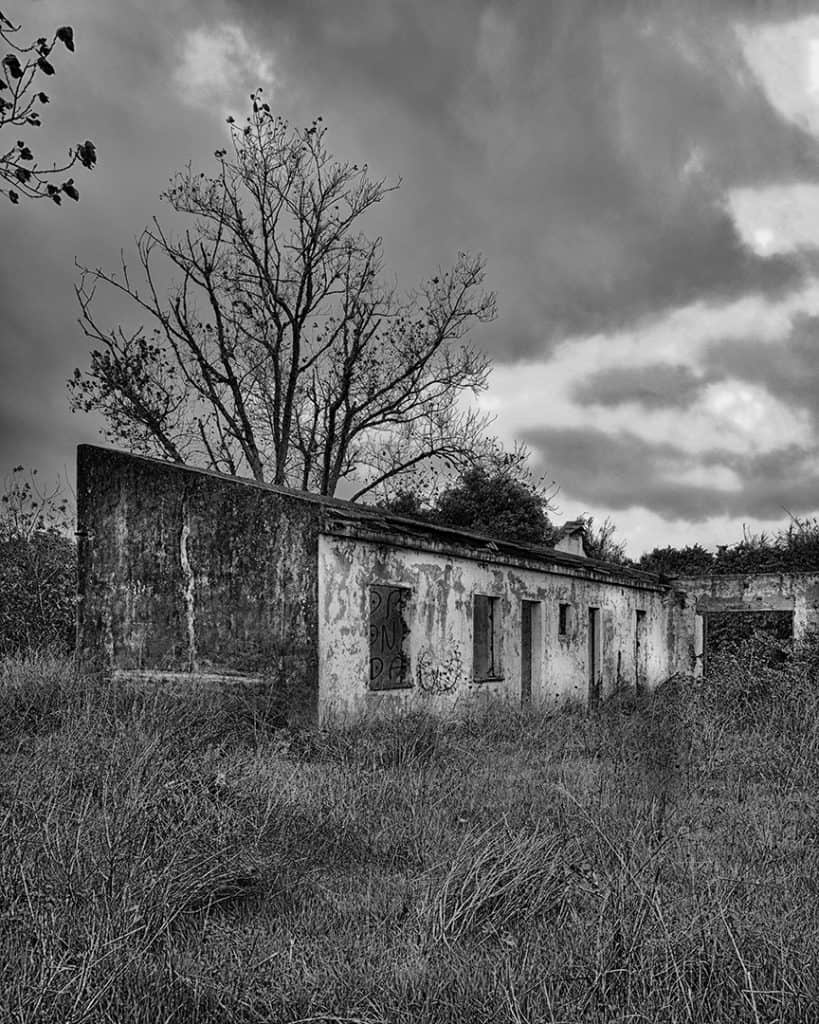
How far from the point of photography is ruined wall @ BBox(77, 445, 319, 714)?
42.3 feet

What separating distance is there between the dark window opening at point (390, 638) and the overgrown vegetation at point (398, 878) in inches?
125

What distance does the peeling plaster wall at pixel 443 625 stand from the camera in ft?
42.4

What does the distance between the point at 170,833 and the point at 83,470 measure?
995cm

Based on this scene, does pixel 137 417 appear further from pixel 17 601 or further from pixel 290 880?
pixel 290 880

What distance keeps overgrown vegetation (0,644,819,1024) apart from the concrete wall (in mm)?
12312

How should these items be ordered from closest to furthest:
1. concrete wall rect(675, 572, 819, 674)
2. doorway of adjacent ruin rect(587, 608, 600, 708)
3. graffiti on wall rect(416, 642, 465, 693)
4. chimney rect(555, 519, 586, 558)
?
graffiti on wall rect(416, 642, 465, 693)
doorway of adjacent ruin rect(587, 608, 600, 708)
concrete wall rect(675, 572, 819, 674)
chimney rect(555, 519, 586, 558)

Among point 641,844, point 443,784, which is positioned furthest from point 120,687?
point 641,844

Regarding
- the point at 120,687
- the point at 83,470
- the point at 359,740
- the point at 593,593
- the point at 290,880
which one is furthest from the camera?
the point at 593,593

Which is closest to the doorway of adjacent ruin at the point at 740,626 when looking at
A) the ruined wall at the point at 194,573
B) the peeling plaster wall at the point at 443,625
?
the peeling plaster wall at the point at 443,625

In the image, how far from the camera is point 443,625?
1488cm

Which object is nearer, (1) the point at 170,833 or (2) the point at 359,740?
(1) the point at 170,833

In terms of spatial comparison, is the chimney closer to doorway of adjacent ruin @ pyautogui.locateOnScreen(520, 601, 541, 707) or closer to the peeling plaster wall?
the peeling plaster wall

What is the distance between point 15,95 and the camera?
17.0 feet

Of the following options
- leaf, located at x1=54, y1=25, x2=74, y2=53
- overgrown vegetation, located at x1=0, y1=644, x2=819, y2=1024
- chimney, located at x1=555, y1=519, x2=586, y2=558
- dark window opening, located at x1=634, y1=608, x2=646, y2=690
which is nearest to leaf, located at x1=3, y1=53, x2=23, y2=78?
leaf, located at x1=54, y1=25, x2=74, y2=53
